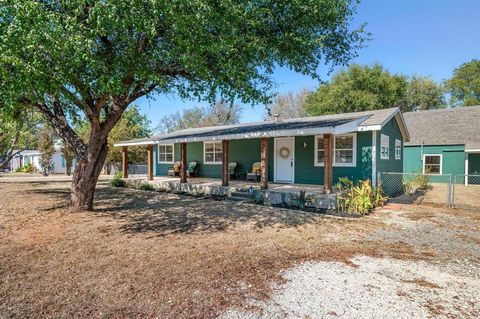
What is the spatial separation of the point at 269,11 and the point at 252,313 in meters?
6.10

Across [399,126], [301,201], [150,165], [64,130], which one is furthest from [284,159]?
[64,130]

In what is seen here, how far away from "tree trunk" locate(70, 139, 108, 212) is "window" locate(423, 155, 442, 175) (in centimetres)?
1797

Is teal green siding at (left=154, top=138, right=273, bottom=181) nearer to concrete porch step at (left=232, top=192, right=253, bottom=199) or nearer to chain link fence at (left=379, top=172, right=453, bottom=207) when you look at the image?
concrete porch step at (left=232, top=192, right=253, bottom=199)

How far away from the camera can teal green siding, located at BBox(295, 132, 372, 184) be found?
1063cm

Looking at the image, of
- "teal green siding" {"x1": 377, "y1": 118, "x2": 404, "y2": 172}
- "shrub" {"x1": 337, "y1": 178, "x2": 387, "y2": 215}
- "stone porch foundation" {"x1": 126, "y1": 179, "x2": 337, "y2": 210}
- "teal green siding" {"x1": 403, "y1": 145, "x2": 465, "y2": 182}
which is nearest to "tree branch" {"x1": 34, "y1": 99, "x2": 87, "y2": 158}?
"stone porch foundation" {"x1": 126, "y1": 179, "x2": 337, "y2": 210}

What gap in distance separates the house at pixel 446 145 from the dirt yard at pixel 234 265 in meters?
11.2

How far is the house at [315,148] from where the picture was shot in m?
10.0

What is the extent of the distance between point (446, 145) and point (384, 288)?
1715 centimetres

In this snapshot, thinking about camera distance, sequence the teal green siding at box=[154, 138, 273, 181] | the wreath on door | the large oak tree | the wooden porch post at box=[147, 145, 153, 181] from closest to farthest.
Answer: the large oak tree → the wreath on door → the teal green siding at box=[154, 138, 273, 181] → the wooden porch post at box=[147, 145, 153, 181]

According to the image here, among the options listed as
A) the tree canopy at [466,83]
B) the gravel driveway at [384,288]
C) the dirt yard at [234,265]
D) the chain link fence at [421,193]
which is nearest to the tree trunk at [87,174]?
the dirt yard at [234,265]

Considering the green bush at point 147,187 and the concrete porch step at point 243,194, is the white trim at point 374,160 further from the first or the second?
the green bush at point 147,187

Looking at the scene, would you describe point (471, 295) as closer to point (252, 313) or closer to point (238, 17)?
point (252, 313)

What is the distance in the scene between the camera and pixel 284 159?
1291cm

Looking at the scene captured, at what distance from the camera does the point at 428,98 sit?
31.3 metres
